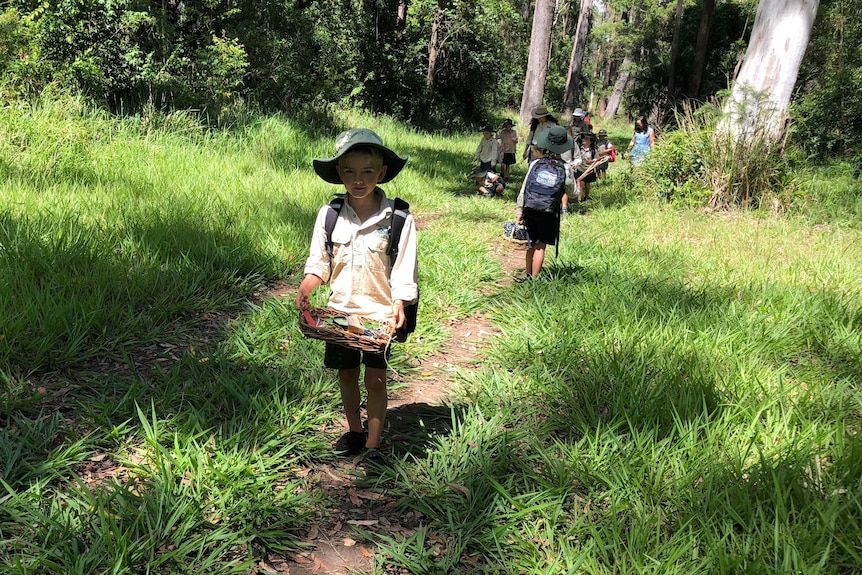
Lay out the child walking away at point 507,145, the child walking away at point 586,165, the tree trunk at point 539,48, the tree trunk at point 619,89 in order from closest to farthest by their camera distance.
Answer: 1. the child walking away at point 586,165
2. the child walking away at point 507,145
3. the tree trunk at point 539,48
4. the tree trunk at point 619,89

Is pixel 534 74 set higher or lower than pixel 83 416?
higher

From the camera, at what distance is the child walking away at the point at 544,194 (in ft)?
16.9

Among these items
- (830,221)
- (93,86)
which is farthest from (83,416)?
(830,221)

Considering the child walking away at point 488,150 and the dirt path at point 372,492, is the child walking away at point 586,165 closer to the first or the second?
the child walking away at point 488,150

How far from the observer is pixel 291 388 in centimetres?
335

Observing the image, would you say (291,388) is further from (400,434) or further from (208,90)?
(208,90)

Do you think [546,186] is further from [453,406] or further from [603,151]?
[603,151]

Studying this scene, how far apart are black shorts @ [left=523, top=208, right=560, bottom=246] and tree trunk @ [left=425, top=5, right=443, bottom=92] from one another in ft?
55.3

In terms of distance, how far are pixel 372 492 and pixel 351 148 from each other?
1652mm

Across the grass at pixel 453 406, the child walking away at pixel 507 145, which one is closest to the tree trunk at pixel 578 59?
the child walking away at pixel 507 145

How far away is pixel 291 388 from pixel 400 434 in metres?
0.75

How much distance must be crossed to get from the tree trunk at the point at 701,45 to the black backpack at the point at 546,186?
18.7 meters

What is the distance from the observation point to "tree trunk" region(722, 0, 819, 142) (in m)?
8.18

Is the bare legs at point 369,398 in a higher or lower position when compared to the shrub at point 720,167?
lower
